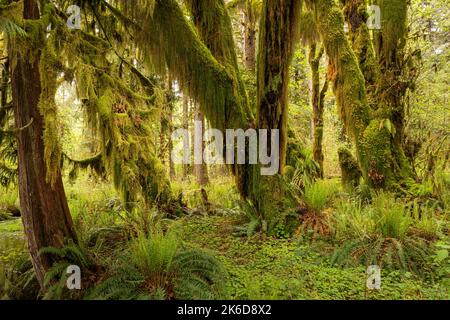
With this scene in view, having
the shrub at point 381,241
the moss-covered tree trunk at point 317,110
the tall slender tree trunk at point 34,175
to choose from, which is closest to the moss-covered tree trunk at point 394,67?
the shrub at point 381,241

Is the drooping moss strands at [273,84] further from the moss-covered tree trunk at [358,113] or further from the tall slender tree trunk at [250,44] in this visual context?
the tall slender tree trunk at [250,44]

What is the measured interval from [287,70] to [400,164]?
285cm

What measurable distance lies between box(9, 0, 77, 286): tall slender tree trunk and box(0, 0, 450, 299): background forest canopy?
0.04ft

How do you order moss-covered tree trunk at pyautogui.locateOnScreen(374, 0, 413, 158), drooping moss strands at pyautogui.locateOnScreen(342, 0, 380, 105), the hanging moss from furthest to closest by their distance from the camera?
the hanging moss < drooping moss strands at pyautogui.locateOnScreen(342, 0, 380, 105) < moss-covered tree trunk at pyautogui.locateOnScreen(374, 0, 413, 158)

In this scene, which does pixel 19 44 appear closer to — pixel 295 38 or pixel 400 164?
pixel 295 38

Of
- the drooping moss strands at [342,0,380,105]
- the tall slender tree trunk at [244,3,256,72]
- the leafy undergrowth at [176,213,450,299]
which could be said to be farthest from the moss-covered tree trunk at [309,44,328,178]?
the leafy undergrowth at [176,213,450,299]

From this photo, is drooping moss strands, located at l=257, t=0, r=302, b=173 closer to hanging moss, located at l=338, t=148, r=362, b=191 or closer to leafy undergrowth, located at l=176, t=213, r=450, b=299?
leafy undergrowth, located at l=176, t=213, r=450, b=299

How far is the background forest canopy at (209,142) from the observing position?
119 inches

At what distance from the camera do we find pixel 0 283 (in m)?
3.41

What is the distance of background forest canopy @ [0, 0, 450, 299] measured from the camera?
9.91 ft

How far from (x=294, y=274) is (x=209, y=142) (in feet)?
9.22

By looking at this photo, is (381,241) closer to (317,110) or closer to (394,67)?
(394,67)
